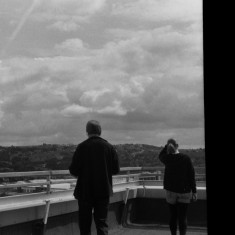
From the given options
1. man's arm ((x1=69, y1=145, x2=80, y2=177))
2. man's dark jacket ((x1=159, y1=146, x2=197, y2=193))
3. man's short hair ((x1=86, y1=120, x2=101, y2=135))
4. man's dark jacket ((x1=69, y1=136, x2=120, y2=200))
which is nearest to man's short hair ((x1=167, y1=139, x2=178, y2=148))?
man's dark jacket ((x1=159, y1=146, x2=197, y2=193))

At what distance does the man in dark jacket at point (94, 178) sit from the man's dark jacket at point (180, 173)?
4.98 feet

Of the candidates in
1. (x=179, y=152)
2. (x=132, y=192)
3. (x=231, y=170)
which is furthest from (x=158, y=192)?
(x=231, y=170)

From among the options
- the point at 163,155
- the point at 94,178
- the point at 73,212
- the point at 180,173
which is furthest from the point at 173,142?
the point at 73,212

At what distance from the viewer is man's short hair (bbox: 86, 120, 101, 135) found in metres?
6.13

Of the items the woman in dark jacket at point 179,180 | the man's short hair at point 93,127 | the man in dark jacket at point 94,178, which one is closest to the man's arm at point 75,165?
the man in dark jacket at point 94,178

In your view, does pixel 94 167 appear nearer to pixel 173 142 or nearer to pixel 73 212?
pixel 173 142

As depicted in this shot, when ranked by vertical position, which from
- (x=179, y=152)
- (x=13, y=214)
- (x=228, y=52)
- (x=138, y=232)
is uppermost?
(x=228, y=52)

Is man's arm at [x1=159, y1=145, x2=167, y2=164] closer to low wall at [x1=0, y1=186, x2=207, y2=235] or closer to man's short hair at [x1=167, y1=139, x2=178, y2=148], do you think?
man's short hair at [x1=167, y1=139, x2=178, y2=148]

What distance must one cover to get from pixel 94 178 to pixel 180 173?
5.99ft

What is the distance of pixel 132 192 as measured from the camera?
11.3m

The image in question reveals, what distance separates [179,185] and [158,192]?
4102 mm

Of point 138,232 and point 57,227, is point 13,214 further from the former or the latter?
point 138,232

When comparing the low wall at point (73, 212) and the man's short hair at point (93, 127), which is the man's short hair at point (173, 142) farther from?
the low wall at point (73, 212)

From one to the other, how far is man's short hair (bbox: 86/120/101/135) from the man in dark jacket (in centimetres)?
9
